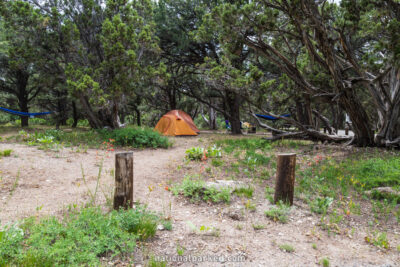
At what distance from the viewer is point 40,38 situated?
8992 mm

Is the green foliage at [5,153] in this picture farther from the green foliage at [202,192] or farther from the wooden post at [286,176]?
the wooden post at [286,176]

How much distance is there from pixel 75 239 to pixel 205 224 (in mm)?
1445

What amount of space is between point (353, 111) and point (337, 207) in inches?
197

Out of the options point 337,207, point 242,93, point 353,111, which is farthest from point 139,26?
point 337,207

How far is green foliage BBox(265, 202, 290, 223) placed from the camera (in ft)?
10.7

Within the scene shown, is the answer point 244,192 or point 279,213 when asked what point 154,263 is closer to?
point 279,213

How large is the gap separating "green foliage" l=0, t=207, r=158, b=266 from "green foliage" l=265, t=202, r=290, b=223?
1522 mm

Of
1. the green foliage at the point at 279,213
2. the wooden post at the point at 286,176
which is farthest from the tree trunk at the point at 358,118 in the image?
the green foliage at the point at 279,213

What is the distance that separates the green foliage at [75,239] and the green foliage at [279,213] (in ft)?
4.99

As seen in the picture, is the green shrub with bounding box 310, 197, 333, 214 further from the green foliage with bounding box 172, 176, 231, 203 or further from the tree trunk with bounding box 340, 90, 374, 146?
the tree trunk with bounding box 340, 90, 374, 146

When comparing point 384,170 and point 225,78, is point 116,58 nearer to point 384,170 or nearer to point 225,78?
point 225,78

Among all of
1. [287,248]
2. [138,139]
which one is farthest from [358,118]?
[138,139]

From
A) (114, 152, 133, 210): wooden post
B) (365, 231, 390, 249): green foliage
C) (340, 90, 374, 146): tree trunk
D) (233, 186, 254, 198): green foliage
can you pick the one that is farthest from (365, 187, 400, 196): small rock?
(340, 90, 374, 146): tree trunk

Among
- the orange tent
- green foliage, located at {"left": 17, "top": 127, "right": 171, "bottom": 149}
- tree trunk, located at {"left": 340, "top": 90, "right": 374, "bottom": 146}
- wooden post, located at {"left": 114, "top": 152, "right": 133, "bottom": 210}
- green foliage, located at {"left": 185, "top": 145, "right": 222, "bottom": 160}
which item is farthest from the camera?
the orange tent
